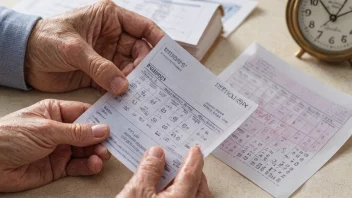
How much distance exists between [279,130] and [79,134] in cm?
41

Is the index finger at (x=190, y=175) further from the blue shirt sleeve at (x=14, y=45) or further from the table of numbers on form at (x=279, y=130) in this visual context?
the blue shirt sleeve at (x=14, y=45)

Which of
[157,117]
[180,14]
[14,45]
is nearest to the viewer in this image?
[157,117]

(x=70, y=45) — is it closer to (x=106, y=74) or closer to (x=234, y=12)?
(x=106, y=74)

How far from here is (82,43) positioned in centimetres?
92

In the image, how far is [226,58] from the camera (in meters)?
1.09

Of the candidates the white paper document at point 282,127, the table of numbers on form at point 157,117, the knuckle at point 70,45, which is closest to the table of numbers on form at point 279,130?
the white paper document at point 282,127

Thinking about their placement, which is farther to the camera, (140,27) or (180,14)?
(180,14)

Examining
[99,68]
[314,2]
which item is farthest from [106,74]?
[314,2]

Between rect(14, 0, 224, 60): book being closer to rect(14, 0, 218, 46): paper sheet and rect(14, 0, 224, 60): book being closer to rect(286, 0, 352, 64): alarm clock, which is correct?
rect(14, 0, 218, 46): paper sheet

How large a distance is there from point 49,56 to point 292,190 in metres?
0.59

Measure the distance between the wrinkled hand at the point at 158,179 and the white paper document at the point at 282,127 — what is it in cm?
12

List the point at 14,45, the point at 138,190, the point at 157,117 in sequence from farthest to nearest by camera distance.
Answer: the point at 14,45 → the point at 157,117 → the point at 138,190

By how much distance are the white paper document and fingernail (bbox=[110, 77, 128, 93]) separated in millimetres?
230

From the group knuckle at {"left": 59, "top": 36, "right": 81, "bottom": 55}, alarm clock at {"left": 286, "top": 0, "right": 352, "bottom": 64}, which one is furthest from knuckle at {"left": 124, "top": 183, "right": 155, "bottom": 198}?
alarm clock at {"left": 286, "top": 0, "right": 352, "bottom": 64}
